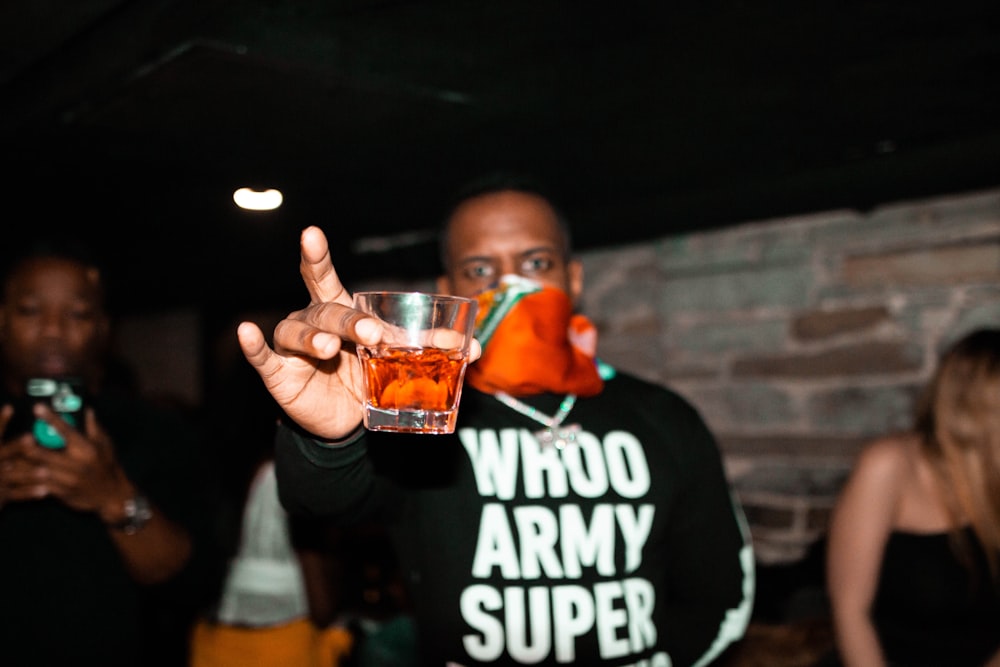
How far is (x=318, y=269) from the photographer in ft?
3.30

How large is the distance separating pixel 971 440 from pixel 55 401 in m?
2.38

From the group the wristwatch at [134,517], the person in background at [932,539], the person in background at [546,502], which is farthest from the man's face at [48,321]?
the person in background at [932,539]

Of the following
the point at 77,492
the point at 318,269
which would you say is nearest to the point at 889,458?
the point at 318,269

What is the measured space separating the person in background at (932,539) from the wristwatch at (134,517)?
1.82m

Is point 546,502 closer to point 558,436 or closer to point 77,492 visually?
point 558,436

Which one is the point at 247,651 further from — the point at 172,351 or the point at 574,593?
A: the point at 172,351

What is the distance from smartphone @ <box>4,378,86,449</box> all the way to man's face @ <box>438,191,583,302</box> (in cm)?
90

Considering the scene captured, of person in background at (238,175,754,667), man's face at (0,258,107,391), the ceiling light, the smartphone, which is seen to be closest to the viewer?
the ceiling light

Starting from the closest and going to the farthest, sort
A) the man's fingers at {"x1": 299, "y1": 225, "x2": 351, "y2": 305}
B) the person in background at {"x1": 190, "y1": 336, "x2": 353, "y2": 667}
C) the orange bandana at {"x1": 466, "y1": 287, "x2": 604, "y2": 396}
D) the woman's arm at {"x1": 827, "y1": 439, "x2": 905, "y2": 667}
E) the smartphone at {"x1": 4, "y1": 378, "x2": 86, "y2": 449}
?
the man's fingers at {"x1": 299, "y1": 225, "x2": 351, "y2": 305} < the orange bandana at {"x1": 466, "y1": 287, "x2": 604, "y2": 396} < the smartphone at {"x1": 4, "y1": 378, "x2": 86, "y2": 449} < the woman's arm at {"x1": 827, "y1": 439, "x2": 905, "y2": 667} < the person in background at {"x1": 190, "y1": 336, "x2": 353, "y2": 667}

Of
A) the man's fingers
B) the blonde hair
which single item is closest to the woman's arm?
the blonde hair

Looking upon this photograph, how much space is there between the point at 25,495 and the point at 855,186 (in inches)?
104

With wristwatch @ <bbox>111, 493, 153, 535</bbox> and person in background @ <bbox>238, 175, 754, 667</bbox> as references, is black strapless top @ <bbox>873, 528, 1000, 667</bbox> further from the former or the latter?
wristwatch @ <bbox>111, 493, 153, 535</bbox>

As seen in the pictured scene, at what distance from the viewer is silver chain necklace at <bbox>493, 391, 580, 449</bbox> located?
65.8 inches

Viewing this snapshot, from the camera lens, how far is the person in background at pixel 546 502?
150 cm
